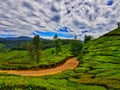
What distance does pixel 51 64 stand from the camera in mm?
81312

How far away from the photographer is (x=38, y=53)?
408ft

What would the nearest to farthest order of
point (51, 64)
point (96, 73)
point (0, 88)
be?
point (0, 88) < point (96, 73) < point (51, 64)

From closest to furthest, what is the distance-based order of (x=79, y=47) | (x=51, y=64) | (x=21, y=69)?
(x=21, y=69)
(x=51, y=64)
(x=79, y=47)

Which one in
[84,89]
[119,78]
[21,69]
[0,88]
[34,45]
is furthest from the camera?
[34,45]

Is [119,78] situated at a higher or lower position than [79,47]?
lower

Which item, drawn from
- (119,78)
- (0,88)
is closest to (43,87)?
(0,88)

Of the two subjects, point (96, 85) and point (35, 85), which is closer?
point (35, 85)

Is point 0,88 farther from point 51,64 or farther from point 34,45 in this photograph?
point 34,45

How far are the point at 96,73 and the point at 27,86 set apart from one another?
2761 centimetres

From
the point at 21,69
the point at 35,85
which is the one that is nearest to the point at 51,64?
the point at 21,69

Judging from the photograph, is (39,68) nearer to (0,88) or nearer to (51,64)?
(51,64)

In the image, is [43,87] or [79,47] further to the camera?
[79,47]

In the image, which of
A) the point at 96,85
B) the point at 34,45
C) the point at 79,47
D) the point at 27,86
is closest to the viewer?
the point at 27,86

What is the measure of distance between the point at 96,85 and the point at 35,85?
12.5 metres
